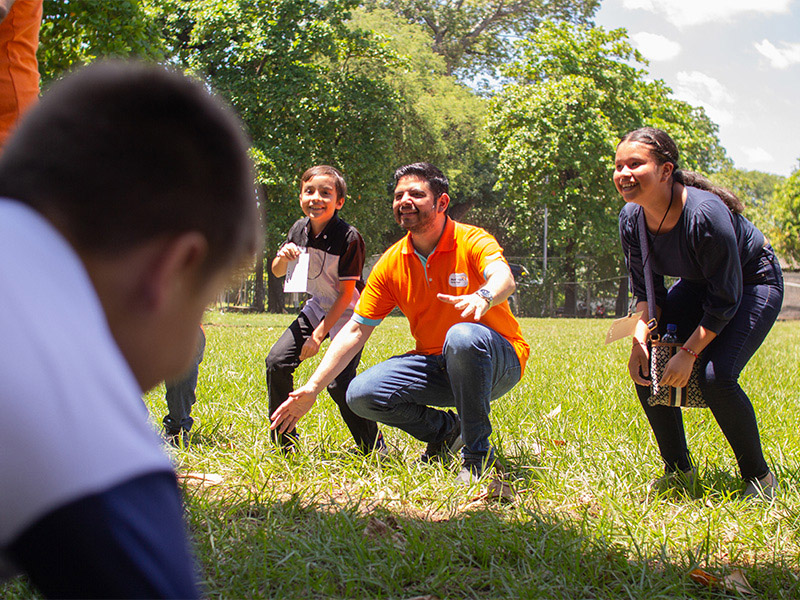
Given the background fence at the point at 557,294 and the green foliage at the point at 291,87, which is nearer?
the green foliage at the point at 291,87

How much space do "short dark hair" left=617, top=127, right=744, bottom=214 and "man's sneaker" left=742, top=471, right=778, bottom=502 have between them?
1316mm

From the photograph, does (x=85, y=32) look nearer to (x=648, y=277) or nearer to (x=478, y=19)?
(x=648, y=277)

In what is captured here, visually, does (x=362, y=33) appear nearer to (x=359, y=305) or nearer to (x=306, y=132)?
(x=306, y=132)

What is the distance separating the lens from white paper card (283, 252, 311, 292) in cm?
442

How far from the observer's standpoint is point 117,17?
11.3 m

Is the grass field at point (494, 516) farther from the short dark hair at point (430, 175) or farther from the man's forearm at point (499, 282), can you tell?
the short dark hair at point (430, 175)

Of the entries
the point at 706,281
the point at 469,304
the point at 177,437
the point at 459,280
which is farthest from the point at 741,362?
the point at 177,437

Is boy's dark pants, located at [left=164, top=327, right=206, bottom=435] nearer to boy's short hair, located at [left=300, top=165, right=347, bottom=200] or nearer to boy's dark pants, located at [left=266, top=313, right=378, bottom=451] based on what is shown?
boy's dark pants, located at [left=266, top=313, right=378, bottom=451]

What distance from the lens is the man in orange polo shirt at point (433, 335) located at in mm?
3812

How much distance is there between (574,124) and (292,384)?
87.2ft

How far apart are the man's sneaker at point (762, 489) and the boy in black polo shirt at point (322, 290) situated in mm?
1953

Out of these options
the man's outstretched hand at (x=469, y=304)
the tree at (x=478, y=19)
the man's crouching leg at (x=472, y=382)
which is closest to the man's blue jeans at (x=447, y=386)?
the man's crouching leg at (x=472, y=382)

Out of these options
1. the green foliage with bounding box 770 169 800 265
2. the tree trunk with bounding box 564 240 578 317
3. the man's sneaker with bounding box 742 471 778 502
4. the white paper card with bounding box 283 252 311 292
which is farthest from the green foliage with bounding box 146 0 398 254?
the green foliage with bounding box 770 169 800 265

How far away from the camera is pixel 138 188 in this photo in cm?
68
